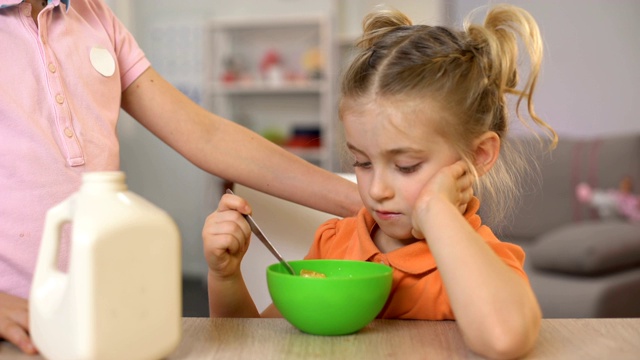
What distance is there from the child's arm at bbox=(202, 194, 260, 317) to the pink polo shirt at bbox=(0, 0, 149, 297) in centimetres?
24

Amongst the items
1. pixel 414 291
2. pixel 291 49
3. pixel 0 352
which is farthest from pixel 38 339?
pixel 291 49

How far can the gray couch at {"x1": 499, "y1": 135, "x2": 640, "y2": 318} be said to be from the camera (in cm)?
296

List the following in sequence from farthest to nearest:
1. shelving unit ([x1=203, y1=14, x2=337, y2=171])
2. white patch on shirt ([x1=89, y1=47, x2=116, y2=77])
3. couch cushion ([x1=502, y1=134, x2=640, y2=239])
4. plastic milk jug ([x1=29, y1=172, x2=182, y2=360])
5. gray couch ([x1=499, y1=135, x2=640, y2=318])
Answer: shelving unit ([x1=203, y1=14, x2=337, y2=171]) → couch cushion ([x1=502, y1=134, x2=640, y2=239]) → gray couch ([x1=499, y1=135, x2=640, y2=318]) → white patch on shirt ([x1=89, y1=47, x2=116, y2=77]) → plastic milk jug ([x1=29, y1=172, x2=182, y2=360])

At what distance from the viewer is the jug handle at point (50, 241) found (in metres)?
0.70

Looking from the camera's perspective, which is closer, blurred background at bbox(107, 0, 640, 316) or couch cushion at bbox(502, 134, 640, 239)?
couch cushion at bbox(502, 134, 640, 239)

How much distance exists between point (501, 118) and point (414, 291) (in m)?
0.30

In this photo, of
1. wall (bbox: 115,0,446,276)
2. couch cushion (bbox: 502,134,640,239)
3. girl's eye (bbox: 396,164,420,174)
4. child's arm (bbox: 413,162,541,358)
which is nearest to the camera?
child's arm (bbox: 413,162,541,358)

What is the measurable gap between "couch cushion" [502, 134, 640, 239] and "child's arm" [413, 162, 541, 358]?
2.87 m

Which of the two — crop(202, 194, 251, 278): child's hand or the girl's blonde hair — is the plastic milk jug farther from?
the girl's blonde hair

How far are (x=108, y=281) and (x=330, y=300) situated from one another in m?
0.27

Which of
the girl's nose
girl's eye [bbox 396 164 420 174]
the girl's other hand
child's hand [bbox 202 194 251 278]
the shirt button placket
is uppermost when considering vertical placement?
the shirt button placket

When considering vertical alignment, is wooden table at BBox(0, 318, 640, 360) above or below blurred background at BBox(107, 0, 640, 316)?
above

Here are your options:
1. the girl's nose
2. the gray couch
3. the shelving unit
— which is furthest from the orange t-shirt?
the shelving unit

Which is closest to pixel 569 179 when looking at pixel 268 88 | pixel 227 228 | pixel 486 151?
pixel 268 88
